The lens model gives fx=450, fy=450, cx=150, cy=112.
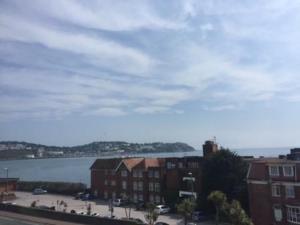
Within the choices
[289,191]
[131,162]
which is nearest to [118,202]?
[131,162]

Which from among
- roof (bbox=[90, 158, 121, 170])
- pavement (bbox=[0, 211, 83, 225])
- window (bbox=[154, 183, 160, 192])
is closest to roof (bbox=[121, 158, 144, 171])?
roof (bbox=[90, 158, 121, 170])

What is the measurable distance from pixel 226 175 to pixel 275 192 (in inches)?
676

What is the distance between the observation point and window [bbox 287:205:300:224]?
57.9 metres

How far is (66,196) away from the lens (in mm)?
110125

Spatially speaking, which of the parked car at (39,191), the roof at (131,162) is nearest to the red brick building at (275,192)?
the roof at (131,162)

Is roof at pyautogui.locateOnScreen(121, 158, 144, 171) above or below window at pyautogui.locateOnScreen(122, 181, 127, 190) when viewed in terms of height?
above

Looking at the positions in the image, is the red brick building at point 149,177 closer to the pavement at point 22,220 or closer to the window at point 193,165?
the window at point 193,165

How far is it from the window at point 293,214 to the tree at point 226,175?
14778 mm

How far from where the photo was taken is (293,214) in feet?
192

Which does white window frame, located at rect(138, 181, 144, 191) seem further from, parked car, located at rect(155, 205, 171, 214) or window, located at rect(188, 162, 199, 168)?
window, located at rect(188, 162, 199, 168)

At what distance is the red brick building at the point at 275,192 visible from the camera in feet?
192

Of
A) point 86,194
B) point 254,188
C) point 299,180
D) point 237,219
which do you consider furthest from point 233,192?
point 86,194

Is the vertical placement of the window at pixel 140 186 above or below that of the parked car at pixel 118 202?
above

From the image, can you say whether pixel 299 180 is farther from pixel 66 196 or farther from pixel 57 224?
pixel 66 196
